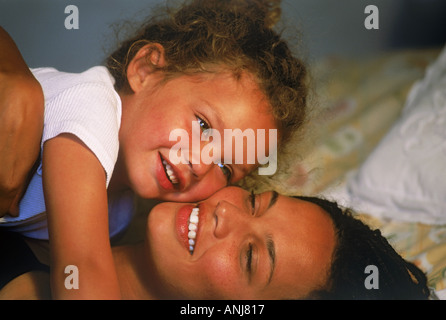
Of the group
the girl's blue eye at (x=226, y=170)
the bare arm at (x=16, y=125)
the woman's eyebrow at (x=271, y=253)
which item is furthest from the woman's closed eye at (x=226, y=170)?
the bare arm at (x=16, y=125)

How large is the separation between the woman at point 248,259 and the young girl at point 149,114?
0.05 m

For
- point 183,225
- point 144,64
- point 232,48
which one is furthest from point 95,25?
point 183,225

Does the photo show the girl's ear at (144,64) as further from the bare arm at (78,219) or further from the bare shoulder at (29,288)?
the bare shoulder at (29,288)

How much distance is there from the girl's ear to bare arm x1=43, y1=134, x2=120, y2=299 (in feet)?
0.46

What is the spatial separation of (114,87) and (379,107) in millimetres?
648

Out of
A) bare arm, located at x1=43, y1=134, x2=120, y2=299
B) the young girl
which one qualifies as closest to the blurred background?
the young girl

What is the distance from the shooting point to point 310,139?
73 centimetres

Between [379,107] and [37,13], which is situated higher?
[37,13]

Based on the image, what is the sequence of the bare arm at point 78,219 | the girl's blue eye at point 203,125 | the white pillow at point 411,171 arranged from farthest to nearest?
the white pillow at point 411,171, the girl's blue eye at point 203,125, the bare arm at point 78,219

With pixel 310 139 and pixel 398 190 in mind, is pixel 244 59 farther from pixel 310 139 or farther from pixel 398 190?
pixel 398 190

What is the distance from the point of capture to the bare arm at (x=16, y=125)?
57 centimetres

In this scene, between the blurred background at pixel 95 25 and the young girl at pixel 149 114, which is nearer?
the young girl at pixel 149 114

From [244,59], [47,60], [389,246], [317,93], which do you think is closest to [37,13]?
[47,60]

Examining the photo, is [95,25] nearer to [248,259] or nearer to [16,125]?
[16,125]
